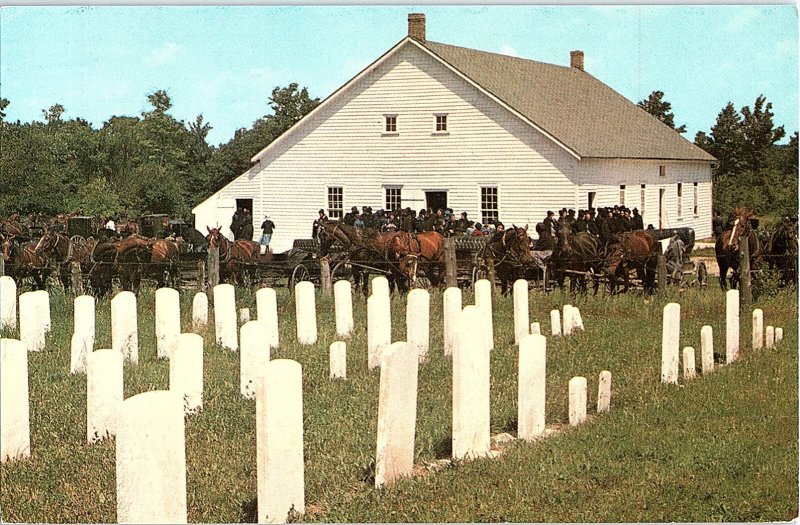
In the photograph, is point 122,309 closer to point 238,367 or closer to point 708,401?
point 238,367

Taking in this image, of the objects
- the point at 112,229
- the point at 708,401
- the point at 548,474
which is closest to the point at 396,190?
the point at 112,229

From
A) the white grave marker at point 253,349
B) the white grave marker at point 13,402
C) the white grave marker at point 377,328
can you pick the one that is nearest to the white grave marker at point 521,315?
the white grave marker at point 377,328

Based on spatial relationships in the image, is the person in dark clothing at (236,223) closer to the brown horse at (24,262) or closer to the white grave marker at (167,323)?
the brown horse at (24,262)

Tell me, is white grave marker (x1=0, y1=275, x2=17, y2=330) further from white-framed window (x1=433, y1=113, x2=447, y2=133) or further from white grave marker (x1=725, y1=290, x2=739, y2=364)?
white grave marker (x1=725, y1=290, x2=739, y2=364)

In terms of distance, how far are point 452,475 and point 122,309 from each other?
4995 mm

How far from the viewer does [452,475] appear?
7234 mm

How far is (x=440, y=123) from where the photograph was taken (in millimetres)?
16125

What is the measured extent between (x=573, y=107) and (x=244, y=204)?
5.16 m

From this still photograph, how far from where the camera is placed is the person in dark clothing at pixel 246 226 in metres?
16.8

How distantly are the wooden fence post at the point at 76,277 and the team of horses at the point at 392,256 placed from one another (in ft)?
0.32

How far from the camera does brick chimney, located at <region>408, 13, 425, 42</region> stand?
10.0 m

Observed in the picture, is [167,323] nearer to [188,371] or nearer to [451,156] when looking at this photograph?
[188,371]

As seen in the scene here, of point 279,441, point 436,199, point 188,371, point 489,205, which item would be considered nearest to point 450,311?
point 188,371

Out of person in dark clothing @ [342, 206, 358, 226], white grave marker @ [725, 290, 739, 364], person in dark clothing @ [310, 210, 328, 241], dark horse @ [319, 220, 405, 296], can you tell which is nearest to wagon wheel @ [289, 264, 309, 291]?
dark horse @ [319, 220, 405, 296]
